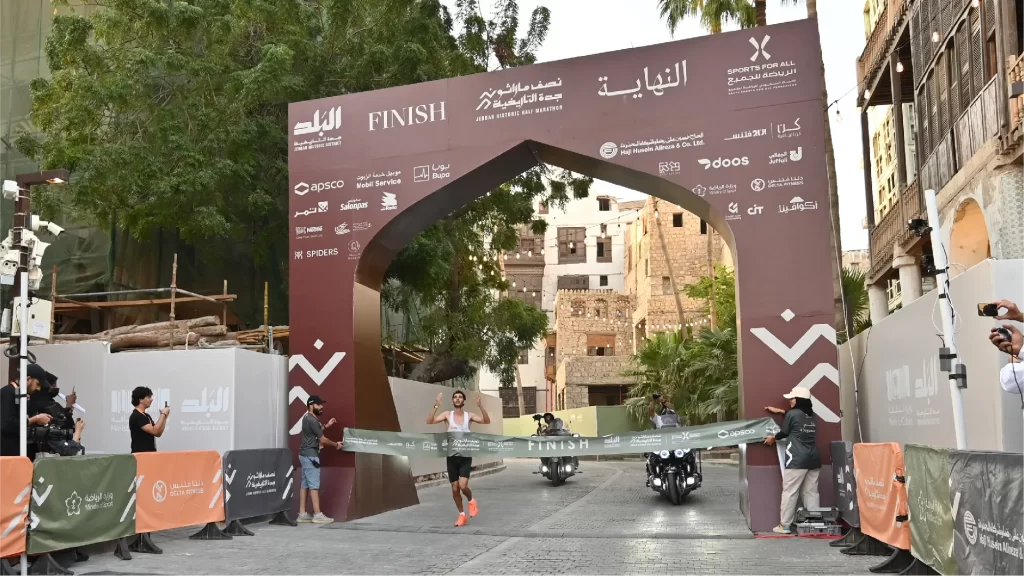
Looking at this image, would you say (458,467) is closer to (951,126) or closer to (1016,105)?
(1016,105)

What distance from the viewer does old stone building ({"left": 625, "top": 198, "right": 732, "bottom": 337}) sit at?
53.2 metres

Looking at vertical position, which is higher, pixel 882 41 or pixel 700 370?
pixel 882 41

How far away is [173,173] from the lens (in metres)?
18.5

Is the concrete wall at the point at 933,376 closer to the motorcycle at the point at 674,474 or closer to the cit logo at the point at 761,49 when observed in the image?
the motorcycle at the point at 674,474

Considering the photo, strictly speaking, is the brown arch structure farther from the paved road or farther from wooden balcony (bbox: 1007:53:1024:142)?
wooden balcony (bbox: 1007:53:1024:142)

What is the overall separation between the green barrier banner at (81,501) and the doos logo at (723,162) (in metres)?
7.40

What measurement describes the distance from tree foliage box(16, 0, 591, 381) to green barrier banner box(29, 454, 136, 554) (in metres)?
10.0

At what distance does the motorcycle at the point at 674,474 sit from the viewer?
48.4 ft

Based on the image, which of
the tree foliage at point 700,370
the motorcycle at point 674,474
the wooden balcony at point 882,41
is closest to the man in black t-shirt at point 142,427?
the motorcycle at point 674,474

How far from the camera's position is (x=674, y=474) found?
1475 cm

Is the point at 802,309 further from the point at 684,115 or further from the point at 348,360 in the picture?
the point at 348,360

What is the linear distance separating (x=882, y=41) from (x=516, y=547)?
18.4 meters

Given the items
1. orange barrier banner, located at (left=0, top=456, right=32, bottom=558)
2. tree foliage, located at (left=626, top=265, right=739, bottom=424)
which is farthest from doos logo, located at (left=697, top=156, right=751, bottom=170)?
tree foliage, located at (left=626, top=265, right=739, bottom=424)

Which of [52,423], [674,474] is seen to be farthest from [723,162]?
[52,423]
